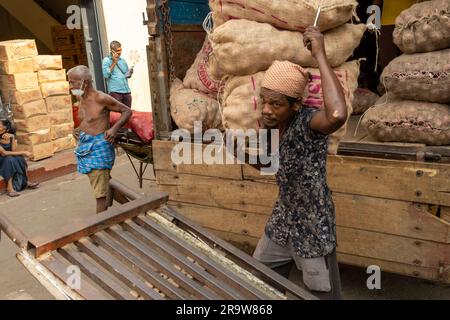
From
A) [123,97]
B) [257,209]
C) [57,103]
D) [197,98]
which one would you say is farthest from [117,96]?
[257,209]

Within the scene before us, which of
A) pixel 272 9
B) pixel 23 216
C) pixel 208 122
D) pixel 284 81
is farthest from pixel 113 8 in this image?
pixel 284 81

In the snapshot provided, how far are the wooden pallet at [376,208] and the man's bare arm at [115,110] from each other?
3.98ft

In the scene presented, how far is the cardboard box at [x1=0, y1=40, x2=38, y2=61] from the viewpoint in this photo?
20.9ft

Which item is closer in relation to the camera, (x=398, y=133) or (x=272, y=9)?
(x=272, y=9)

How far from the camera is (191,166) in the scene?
321cm

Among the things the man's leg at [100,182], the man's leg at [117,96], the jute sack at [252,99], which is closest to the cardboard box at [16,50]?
the man's leg at [117,96]

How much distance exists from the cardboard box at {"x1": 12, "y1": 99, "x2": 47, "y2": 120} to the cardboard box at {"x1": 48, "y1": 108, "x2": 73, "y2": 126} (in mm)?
234

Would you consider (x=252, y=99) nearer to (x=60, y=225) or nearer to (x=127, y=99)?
(x=60, y=225)

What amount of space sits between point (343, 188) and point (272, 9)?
114 centimetres

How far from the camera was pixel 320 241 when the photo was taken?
202cm

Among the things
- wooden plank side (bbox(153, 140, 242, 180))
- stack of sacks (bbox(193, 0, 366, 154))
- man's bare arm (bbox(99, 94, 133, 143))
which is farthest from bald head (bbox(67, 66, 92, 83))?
stack of sacks (bbox(193, 0, 366, 154))

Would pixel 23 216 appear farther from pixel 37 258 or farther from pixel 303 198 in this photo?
pixel 303 198

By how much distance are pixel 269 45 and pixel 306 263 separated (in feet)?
3.74

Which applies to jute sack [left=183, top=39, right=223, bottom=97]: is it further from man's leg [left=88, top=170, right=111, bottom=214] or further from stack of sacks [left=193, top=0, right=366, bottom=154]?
man's leg [left=88, top=170, right=111, bottom=214]
